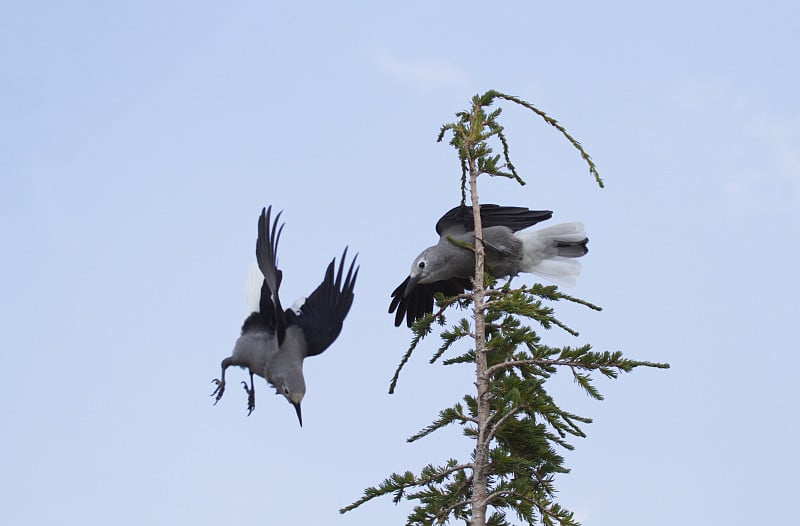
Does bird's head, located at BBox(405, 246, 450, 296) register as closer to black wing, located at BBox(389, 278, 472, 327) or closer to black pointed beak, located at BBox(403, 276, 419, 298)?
black pointed beak, located at BBox(403, 276, 419, 298)

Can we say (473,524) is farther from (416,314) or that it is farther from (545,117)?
A: (416,314)

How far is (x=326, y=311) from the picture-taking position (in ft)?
24.9

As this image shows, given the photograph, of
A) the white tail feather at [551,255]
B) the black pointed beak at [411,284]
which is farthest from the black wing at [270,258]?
the white tail feather at [551,255]

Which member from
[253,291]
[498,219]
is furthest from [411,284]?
[253,291]

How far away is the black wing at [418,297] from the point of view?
8.59m

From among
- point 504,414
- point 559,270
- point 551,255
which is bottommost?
point 504,414

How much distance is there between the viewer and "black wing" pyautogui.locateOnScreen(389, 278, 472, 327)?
8.59 meters

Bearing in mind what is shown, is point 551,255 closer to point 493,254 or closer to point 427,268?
point 493,254

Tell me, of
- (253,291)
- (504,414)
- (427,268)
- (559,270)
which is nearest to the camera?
(504,414)

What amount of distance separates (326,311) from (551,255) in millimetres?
2403

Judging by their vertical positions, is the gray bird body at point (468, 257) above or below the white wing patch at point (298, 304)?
above

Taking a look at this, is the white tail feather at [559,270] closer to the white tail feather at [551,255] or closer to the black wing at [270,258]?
the white tail feather at [551,255]


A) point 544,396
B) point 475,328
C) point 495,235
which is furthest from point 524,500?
point 495,235

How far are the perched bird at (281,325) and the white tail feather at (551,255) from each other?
1.72m
